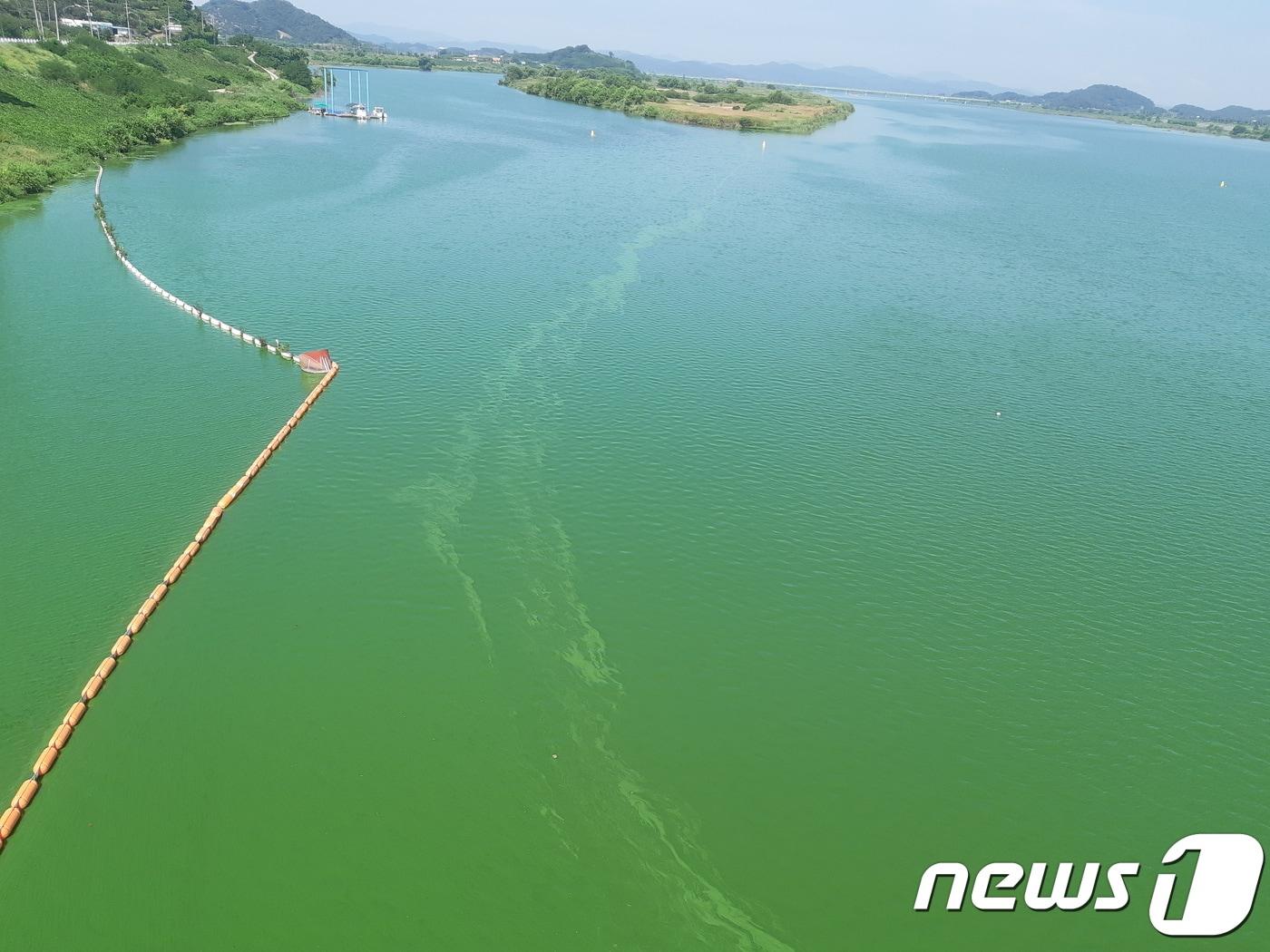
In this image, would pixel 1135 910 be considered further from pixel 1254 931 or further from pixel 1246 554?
pixel 1246 554

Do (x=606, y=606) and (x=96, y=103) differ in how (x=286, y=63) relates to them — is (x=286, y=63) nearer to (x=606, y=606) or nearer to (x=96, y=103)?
(x=96, y=103)

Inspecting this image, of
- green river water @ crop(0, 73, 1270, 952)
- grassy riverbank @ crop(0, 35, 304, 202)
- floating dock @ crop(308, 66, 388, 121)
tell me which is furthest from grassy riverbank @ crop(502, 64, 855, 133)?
green river water @ crop(0, 73, 1270, 952)

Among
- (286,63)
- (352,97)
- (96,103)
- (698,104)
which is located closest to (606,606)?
(96,103)

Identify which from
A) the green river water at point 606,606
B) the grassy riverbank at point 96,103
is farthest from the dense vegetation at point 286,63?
the green river water at point 606,606

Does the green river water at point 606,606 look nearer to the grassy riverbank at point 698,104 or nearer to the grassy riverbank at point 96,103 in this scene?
the grassy riverbank at point 96,103

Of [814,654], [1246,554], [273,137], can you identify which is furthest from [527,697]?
[273,137]
